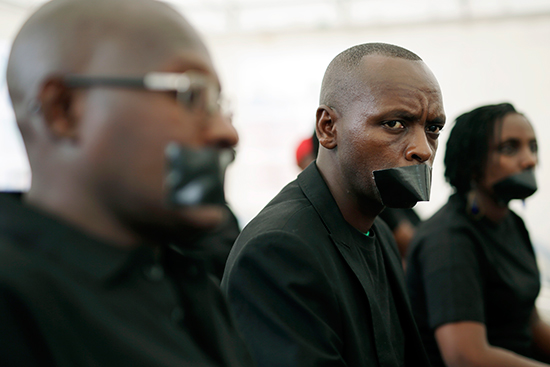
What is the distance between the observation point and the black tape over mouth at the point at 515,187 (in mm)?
1800

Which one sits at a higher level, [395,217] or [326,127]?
[326,127]

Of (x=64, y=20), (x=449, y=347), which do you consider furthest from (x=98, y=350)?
(x=449, y=347)

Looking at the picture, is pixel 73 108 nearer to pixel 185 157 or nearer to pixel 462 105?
pixel 185 157

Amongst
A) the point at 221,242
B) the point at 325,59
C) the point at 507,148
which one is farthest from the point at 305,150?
the point at 325,59

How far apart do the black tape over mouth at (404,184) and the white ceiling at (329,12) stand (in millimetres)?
3152

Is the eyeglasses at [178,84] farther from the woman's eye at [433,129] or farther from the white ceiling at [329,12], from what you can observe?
the white ceiling at [329,12]

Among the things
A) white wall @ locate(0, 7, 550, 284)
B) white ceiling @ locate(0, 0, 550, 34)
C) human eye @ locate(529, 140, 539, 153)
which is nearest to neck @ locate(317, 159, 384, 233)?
human eye @ locate(529, 140, 539, 153)

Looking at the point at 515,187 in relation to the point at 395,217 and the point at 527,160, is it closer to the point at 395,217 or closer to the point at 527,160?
the point at 527,160

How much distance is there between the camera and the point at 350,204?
1271 mm

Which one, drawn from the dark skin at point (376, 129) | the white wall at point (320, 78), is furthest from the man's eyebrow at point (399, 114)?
the white wall at point (320, 78)

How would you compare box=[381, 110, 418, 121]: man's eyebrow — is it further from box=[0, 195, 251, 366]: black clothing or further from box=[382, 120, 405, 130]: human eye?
box=[0, 195, 251, 366]: black clothing

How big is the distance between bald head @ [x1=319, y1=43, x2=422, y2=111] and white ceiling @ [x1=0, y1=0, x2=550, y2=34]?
2.90m

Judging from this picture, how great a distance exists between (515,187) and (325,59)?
9.65ft

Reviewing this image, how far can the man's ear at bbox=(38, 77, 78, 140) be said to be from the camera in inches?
23.4
